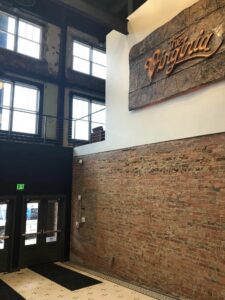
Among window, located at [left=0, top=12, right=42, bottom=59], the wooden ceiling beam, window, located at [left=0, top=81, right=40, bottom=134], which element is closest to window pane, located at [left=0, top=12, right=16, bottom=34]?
window, located at [left=0, top=12, right=42, bottom=59]

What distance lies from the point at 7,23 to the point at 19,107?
105 inches

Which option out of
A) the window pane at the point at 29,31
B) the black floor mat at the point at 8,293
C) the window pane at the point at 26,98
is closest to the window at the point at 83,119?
the window pane at the point at 26,98

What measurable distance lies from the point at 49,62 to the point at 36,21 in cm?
139

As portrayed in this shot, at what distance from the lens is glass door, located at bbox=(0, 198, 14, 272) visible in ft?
22.0

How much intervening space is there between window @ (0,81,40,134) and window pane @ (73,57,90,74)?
178 centimetres

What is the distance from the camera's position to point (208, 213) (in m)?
4.38

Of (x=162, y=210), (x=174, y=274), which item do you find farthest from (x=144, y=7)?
(x=174, y=274)

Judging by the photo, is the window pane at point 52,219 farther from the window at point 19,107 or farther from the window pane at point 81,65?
the window pane at point 81,65

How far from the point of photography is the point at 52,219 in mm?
7637

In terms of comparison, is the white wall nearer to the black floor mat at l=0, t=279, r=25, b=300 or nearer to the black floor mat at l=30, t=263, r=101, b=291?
the black floor mat at l=30, t=263, r=101, b=291

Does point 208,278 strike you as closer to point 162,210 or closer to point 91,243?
point 162,210

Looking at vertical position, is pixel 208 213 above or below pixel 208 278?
above

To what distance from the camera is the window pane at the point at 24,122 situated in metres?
8.58

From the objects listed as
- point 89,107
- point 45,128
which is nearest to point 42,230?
point 45,128
